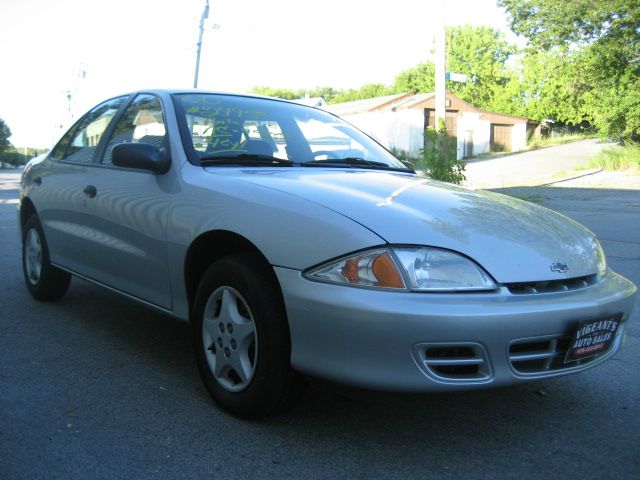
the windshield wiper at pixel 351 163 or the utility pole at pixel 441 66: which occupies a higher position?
the utility pole at pixel 441 66

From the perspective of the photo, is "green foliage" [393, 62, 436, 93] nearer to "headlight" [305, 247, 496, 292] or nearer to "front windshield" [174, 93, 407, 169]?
"front windshield" [174, 93, 407, 169]

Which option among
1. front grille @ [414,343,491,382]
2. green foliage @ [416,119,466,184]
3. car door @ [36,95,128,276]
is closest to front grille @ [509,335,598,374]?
front grille @ [414,343,491,382]

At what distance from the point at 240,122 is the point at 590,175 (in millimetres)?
21693

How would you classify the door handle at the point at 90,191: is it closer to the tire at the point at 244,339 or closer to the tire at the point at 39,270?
the tire at the point at 39,270

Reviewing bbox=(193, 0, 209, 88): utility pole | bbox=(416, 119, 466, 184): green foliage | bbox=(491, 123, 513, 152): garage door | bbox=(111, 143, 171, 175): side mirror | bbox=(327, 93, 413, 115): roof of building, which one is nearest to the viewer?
bbox=(111, 143, 171, 175): side mirror

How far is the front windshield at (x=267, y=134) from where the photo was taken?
3.56 meters

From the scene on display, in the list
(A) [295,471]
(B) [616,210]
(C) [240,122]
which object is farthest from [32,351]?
(B) [616,210]

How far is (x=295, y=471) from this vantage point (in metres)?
2.48

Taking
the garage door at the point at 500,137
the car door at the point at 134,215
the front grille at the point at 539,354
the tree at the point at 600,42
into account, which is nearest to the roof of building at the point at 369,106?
the garage door at the point at 500,137

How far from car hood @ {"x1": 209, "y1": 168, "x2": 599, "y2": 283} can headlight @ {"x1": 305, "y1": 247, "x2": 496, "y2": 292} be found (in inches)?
1.6

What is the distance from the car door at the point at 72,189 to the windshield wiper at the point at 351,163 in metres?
1.43

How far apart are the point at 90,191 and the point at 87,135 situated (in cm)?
71

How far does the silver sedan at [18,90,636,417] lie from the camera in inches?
95.0

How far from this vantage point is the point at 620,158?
24156 millimetres
